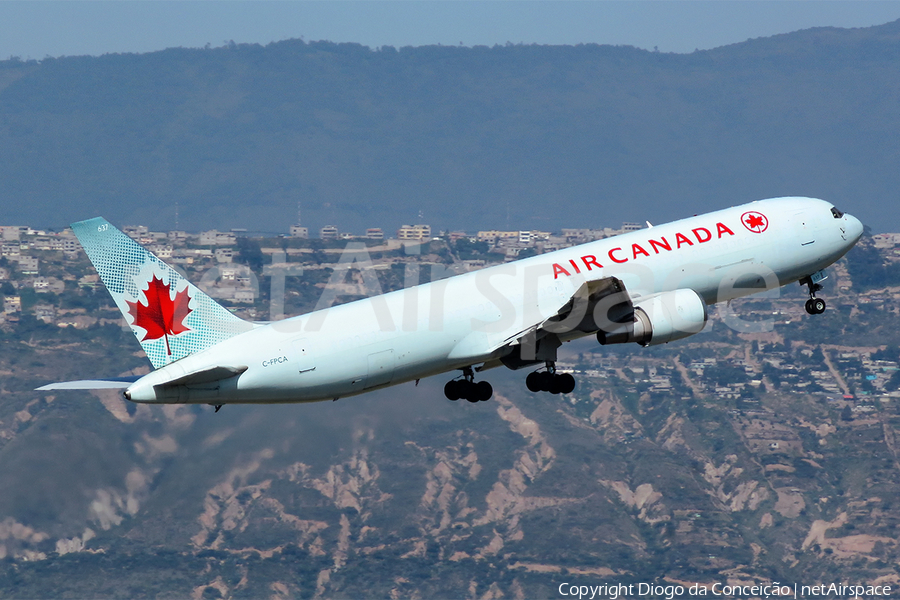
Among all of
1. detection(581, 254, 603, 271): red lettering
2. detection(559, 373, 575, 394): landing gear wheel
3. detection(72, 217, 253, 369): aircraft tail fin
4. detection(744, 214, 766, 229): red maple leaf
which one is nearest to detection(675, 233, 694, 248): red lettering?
detection(744, 214, 766, 229): red maple leaf

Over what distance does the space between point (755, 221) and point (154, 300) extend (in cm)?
2652

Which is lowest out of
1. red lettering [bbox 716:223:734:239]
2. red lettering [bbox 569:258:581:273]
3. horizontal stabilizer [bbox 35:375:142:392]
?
horizontal stabilizer [bbox 35:375:142:392]

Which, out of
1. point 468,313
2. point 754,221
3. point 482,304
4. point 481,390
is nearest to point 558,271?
point 482,304

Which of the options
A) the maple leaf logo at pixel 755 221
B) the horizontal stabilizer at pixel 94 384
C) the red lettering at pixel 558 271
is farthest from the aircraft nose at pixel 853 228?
the horizontal stabilizer at pixel 94 384

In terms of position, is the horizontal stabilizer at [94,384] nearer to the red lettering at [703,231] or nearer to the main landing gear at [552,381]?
the main landing gear at [552,381]

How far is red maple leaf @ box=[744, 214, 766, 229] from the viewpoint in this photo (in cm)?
5616

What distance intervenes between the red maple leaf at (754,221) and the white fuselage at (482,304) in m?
0.06

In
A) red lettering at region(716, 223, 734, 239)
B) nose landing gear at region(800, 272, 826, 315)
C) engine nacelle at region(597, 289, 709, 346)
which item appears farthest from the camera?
nose landing gear at region(800, 272, 826, 315)

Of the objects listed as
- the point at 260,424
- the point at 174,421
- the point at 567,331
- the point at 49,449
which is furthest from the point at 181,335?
the point at 49,449

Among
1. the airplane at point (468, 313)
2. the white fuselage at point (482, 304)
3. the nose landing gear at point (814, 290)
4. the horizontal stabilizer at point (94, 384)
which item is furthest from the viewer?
the nose landing gear at point (814, 290)

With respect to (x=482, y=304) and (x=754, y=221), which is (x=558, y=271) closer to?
(x=482, y=304)

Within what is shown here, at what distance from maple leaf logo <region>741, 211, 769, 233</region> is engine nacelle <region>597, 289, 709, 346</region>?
21.8ft

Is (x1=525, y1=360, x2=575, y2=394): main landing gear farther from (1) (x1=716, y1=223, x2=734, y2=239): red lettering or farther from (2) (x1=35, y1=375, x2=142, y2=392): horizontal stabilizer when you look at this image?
(2) (x1=35, y1=375, x2=142, y2=392): horizontal stabilizer

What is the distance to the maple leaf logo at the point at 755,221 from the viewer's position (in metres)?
56.1
